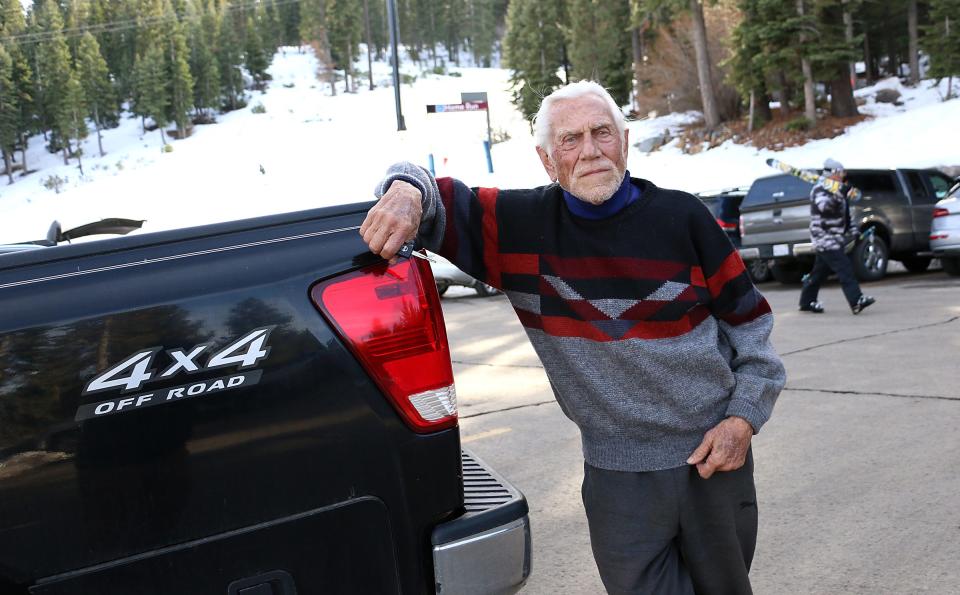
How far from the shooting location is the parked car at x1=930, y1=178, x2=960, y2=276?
12844 mm

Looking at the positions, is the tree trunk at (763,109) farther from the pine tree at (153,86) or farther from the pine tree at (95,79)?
the pine tree at (95,79)

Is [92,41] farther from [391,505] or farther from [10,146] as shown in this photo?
[391,505]

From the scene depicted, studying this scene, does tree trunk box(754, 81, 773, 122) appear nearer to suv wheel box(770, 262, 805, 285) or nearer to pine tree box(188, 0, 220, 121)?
suv wheel box(770, 262, 805, 285)

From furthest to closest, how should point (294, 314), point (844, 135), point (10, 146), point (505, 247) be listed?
point (10, 146)
point (844, 135)
point (505, 247)
point (294, 314)

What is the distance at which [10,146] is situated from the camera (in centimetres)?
6794

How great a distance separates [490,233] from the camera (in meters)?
2.44

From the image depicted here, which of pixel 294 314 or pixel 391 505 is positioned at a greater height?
pixel 294 314

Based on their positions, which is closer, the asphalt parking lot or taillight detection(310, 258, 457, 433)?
taillight detection(310, 258, 457, 433)

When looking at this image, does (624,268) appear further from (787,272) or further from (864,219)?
(787,272)

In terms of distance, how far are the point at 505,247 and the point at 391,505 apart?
31.2 inches

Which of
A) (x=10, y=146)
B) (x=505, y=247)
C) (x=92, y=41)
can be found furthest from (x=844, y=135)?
(x=92, y=41)

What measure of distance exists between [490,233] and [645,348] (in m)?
0.55

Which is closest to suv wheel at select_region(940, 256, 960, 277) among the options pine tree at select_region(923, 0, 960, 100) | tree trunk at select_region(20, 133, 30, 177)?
pine tree at select_region(923, 0, 960, 100)

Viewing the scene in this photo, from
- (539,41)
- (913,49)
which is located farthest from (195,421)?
(539,41)
